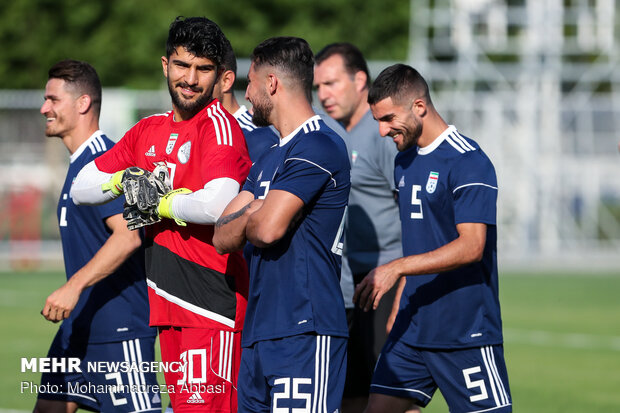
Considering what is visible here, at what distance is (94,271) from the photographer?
5.93 meters

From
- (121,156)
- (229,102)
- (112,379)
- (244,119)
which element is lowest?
(112,379)

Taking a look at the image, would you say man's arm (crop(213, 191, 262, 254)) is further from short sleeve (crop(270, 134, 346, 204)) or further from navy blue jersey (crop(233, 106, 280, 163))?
navy blue jersey (crop(233, 106, 280, 163))

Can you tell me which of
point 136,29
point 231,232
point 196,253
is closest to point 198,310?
point 196,253

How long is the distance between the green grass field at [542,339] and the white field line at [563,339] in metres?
Result: 0.01

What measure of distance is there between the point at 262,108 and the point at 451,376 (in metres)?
2.15

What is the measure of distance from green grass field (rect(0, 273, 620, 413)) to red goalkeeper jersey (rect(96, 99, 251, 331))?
457 cm

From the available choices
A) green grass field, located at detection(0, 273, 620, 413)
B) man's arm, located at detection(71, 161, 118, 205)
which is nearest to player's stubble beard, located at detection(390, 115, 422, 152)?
man's arm, located at detection(71, 161, 118, 205)

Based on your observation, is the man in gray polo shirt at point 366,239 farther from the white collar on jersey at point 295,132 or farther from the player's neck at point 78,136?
the white collar on jersey at point 295,132

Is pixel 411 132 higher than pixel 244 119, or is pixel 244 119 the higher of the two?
pixel 244 119

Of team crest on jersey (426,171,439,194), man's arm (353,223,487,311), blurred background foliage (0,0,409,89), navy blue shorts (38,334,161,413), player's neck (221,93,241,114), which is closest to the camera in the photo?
man's arm (353,223,487,311)

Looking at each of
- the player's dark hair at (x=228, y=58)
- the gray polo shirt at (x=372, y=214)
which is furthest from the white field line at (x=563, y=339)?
the player's dark hair at (x=228, y=58)

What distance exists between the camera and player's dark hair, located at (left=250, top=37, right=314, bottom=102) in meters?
5.28

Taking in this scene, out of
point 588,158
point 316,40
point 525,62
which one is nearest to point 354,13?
point 316,40

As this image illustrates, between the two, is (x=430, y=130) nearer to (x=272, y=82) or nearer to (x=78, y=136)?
(x=272, y=82)
